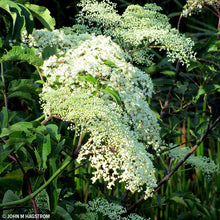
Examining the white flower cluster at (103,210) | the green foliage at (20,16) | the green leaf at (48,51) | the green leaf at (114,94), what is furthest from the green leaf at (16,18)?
the white flower cluster at (103,210)

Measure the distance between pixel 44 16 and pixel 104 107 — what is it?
0.57 m

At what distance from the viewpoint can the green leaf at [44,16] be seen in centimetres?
133

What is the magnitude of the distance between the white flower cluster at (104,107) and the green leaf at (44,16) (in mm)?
192

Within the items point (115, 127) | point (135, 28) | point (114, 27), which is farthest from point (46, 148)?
point (114, 27)

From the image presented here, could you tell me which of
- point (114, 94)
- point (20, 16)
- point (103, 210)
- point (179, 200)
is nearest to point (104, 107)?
point (114, 94)

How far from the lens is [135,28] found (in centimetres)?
163

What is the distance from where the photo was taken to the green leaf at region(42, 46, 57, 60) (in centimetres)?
121

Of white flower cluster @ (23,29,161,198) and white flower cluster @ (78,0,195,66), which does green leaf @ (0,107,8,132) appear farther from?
white flower cluster @ (78,0,195,66)

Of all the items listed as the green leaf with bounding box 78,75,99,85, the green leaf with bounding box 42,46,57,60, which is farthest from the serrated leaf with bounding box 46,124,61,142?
the green leaf with bounding box 42,46,57,60

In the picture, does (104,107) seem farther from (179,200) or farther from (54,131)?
(179,200)

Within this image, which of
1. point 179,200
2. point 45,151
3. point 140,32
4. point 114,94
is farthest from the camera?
point 179,200

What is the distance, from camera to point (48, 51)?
1213 millimetres

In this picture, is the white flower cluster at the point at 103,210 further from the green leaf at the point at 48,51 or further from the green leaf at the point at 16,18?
the green leaf at the point at 16,18

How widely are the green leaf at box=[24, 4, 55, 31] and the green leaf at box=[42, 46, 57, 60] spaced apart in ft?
0.51
